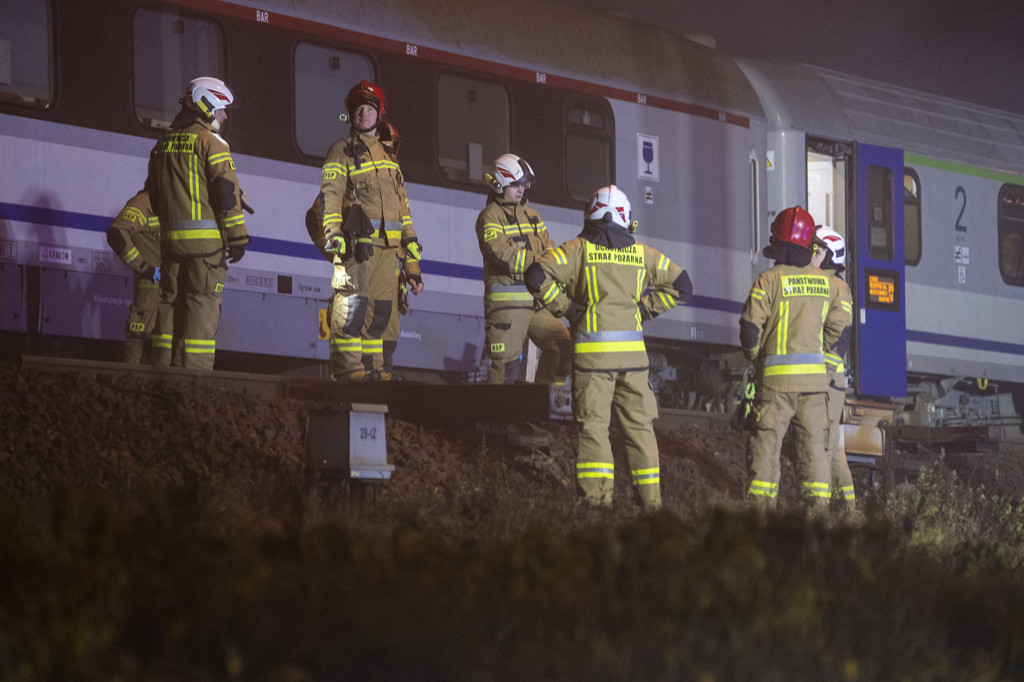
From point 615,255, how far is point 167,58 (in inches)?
154

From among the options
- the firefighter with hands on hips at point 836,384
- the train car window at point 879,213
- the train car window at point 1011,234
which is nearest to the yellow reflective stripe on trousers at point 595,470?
the firefighter with hands on hips at point 836,384

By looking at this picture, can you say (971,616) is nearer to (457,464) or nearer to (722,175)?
(457,464)

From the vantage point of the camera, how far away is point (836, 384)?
32.2ft

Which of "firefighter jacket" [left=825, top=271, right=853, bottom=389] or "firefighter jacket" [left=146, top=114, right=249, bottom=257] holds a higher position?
"firefighter jacket" [left=146, top=114, right=249, bottom=257]

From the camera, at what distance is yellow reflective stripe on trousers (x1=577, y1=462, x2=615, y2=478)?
7746 millimetres

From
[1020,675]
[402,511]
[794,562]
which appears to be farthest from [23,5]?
[1020,675]

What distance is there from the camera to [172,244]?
28.5ft

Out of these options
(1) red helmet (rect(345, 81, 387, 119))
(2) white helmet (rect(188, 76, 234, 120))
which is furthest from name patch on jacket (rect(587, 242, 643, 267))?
(2) white helmet (rect(188, 76, 234, 120))

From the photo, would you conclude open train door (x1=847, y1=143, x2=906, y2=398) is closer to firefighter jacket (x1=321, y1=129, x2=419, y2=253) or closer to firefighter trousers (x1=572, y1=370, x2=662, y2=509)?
firefighter jacket (x1=321, y1=129, x2=419, y2=253)

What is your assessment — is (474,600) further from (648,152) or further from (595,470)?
(648,152)

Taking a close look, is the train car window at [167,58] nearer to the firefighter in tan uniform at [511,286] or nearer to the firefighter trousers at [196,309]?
the firefighter trousers at [196,309]

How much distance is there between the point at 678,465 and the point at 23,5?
5661 millimetres

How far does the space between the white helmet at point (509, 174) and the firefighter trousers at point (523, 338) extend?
0.91 metres

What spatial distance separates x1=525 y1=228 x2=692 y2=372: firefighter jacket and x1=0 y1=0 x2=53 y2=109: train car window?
149 inches
